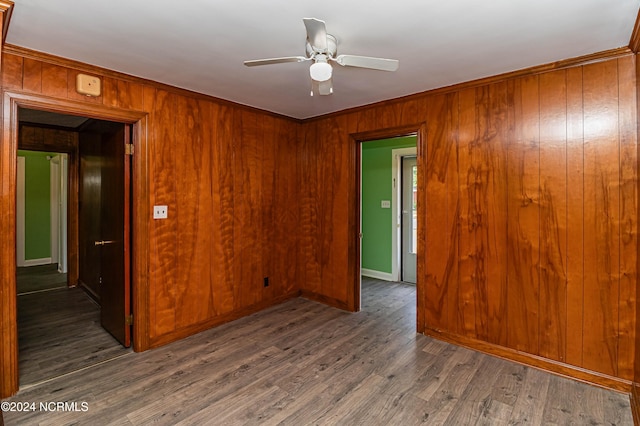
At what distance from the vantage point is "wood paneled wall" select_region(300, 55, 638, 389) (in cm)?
225

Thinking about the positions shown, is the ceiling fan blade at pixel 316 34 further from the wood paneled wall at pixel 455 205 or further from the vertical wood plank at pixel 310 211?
the vertical wood plank at pixel 310 211

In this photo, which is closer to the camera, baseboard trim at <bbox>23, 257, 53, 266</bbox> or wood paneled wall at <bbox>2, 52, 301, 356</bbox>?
wood paneled wall at <bbox>2, 52, 301, 356</bbox>

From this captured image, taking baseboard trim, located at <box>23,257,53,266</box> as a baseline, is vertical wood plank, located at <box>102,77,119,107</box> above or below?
above

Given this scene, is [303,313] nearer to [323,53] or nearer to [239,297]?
[239,297]

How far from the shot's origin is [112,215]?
3.08 meters

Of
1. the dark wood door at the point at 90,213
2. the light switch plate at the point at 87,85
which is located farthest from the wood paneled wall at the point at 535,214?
the dark wood door at the point at 90,213

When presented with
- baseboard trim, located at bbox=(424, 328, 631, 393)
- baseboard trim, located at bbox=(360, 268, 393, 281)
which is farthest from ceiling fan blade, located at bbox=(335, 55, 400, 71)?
baseboard trim, located at bbox=(360, 268, 393, 281)

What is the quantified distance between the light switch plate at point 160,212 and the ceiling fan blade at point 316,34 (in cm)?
205

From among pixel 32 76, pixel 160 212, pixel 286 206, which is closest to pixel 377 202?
pixel 286 206

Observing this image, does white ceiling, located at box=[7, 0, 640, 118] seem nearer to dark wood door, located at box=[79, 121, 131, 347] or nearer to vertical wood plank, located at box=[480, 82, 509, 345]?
vertical wood plank, located at box=[480, 82, 509, 345]

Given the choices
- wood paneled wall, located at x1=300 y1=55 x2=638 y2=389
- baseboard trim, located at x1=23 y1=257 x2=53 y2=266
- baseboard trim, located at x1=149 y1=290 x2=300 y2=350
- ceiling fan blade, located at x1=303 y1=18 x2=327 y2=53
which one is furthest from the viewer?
baseboard trim, located at x1=23 y1=257 x2=53 y2=266

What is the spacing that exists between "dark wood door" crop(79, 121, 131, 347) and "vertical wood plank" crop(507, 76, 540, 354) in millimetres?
3419

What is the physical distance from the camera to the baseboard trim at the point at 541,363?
7.43 feet

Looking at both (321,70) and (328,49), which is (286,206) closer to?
(328,49)
